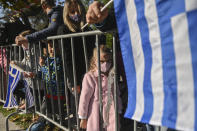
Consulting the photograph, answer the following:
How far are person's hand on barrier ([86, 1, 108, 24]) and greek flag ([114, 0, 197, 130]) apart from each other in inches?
4.5

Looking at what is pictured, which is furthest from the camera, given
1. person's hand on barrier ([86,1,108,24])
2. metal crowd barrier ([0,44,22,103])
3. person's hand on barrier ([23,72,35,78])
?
metal crowd barrier ([0,44,22,103])

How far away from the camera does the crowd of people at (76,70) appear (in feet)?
7.22

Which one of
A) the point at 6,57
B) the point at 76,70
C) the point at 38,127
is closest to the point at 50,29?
the point at 76,70

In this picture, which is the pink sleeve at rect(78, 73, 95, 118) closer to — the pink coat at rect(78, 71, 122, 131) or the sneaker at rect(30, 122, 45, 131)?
the pink coat at rect(78, 71, 122, 131)

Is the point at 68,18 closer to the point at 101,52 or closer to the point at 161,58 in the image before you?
the point at 101,52

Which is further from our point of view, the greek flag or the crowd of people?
the crowd of people

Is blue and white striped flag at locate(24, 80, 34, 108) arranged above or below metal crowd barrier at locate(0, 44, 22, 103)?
below

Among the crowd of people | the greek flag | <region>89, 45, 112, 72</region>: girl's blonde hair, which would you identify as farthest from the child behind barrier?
the greek flag

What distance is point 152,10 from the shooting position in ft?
4.43

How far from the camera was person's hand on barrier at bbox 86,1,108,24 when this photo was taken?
157 centimetres

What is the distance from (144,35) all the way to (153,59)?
17cm

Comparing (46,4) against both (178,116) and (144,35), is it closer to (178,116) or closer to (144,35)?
(144,35)

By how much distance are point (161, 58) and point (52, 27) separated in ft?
6.65

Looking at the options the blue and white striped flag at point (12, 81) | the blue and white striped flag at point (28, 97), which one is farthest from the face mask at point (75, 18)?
the blue and white striped flag at point (28, 97)
